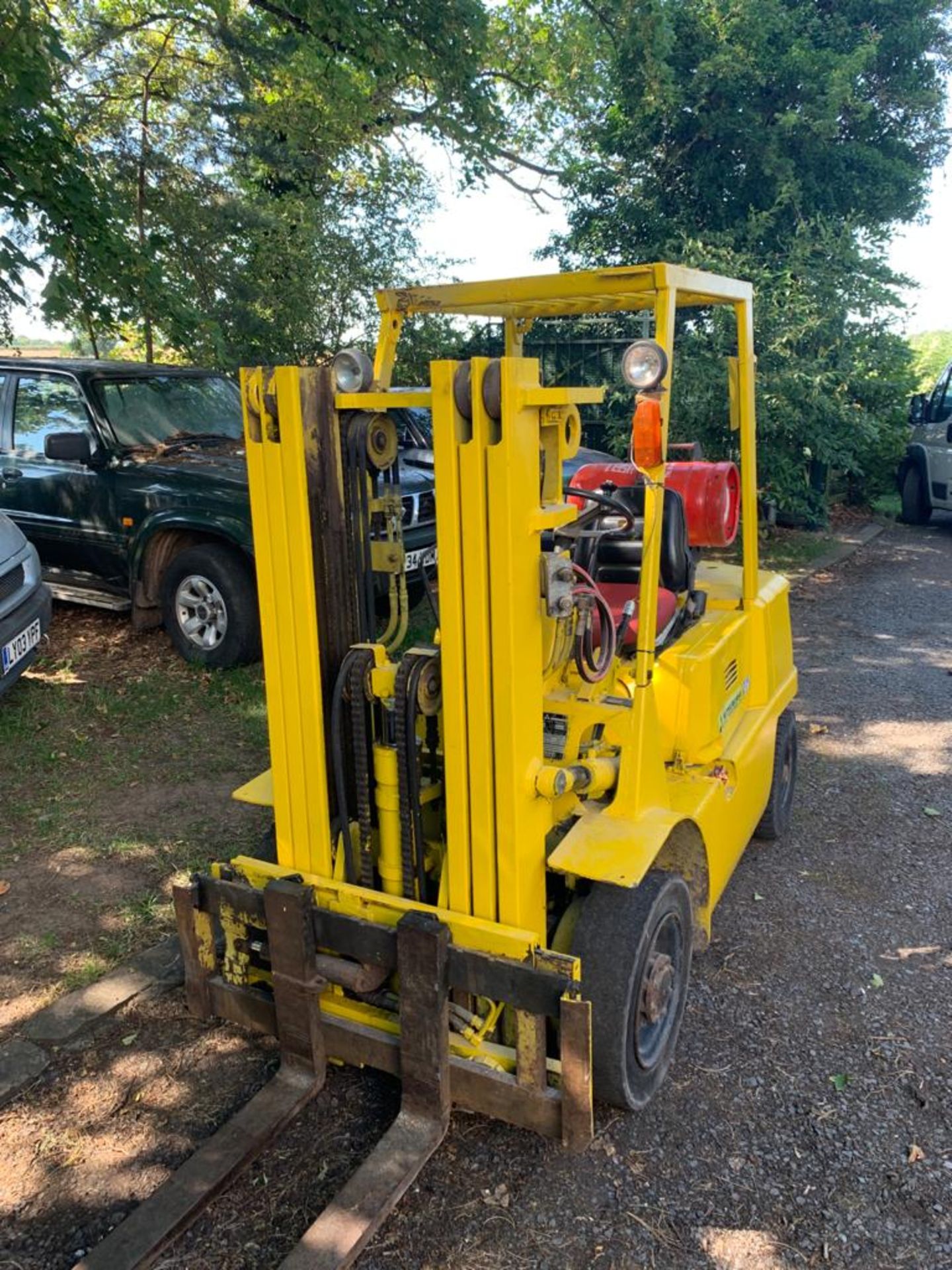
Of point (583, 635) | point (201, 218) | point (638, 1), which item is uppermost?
point (638, 1)

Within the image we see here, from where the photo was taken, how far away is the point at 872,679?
23.3 ft

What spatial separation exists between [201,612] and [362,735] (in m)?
4.30

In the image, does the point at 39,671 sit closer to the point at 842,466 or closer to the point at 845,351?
the point at 845,351

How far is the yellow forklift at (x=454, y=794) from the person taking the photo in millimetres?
2428

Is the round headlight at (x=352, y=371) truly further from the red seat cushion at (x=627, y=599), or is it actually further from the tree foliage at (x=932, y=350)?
the tree foliage at (x=932, y=350)

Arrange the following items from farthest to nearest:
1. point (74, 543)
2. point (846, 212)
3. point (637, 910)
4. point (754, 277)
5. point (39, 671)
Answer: point (846, 212) < point (754, 277) < point (74, 543) < point (39, 671) < point (637, 910)

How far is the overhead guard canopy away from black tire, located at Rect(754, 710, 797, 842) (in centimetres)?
204

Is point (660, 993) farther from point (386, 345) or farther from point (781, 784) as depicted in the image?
point (386, 345)

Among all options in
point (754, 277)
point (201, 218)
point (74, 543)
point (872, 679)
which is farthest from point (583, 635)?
point (201, 218)

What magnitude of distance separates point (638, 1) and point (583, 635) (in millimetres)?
9799

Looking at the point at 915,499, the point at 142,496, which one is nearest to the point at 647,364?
the point at 142,496

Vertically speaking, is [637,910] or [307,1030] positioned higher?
[637,910]

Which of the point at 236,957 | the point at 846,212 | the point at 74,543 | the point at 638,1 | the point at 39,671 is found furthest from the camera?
the point at 846,212

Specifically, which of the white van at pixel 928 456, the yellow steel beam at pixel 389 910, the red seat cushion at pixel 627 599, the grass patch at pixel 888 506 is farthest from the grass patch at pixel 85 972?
the grass patch at pixel 888 506
